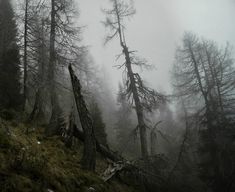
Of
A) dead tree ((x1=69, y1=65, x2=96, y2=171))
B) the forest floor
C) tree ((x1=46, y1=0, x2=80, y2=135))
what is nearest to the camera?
the forest floor

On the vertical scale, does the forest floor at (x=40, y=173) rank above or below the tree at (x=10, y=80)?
below

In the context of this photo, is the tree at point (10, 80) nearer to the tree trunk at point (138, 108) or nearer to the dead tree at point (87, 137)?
the tree trunk at point (138, 108)

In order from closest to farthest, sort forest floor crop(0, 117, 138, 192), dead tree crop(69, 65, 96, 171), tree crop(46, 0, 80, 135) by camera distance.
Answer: forest floor crop(0, 117, 138, 192) → dead tree crop(69, 65, 96, 171) → tree crop(46, 0, 80, 135)

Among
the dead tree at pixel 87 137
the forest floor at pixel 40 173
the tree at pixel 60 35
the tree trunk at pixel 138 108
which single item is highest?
the tree at pixel 60 35

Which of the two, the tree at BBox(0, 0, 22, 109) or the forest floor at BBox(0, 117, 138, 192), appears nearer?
the forest floor at BBox(0, 117, 138, 192)

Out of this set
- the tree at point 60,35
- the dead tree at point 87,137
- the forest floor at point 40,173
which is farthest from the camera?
the tree at point 60,35

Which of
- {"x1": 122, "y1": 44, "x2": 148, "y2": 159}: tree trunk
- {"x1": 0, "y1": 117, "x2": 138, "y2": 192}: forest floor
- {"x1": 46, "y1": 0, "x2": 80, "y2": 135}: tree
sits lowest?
{"x1": 0, "y1": 117, "x2": 138, "y2": 192}: forest floor

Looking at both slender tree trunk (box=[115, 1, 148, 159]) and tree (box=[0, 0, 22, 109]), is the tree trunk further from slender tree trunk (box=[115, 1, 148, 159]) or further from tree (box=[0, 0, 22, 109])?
tree (box=[0, 0, 22, 109])

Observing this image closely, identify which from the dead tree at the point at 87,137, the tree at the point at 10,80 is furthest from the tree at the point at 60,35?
the dead tree at the point at 87,137

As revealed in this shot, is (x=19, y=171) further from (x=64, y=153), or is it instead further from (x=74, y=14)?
(x=74, y=14)

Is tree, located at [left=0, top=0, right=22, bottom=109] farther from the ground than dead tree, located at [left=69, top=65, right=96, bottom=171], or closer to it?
farther from the ground

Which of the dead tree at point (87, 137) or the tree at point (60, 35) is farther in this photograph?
the tree at point (60, 35)

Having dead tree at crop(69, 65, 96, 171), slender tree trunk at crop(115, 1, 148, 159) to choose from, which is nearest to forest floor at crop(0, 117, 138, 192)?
dead tree at crop(69, 65, 96, 171)

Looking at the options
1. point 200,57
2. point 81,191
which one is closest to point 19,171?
point 81,191
